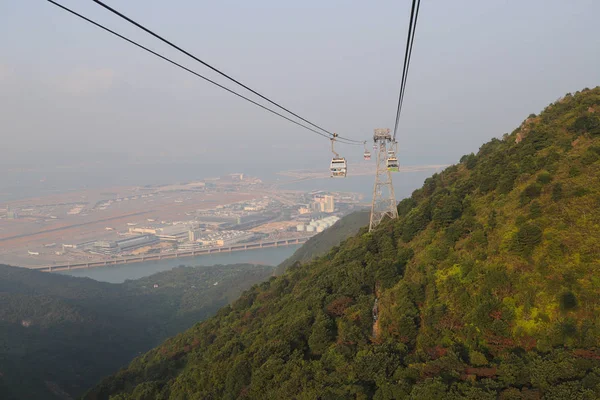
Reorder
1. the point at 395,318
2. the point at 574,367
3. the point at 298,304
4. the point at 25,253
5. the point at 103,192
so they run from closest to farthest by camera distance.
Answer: the point at 574,367
the point at 395,318
the point at 298,304
the point at 25,253
the point at 103,192

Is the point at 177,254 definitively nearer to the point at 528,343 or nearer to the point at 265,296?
the point at 265,296

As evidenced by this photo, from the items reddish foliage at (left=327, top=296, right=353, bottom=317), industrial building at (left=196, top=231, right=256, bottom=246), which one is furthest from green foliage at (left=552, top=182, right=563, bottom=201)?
industrial building at (left=196, top=231, right=256, bottom=246)

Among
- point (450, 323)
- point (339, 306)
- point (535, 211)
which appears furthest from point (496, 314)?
point (339, 306)

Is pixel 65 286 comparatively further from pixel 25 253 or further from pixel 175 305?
pixel 25 253

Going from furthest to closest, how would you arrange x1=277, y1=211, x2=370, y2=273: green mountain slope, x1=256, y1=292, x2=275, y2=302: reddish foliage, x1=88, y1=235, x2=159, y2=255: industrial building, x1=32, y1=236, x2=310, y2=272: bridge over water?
x1=88, y1=235, x2=159, y2=255: industrial building
x1=32, y1=236, x2=310, y2=272: bridge over water
x1=277, y1=211, x2=370, y2=273: green mountain slope
x1=256, y1=292, x2=275, y2=302: reddish foliage

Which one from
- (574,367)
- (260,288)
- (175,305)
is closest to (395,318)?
(574,367)

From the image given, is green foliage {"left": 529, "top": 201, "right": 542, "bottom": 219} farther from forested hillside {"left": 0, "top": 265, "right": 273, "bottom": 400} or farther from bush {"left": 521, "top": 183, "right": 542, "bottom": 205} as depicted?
forested hillside {"left": 0, "top": 265, "right": 273, "bottom": 400}
